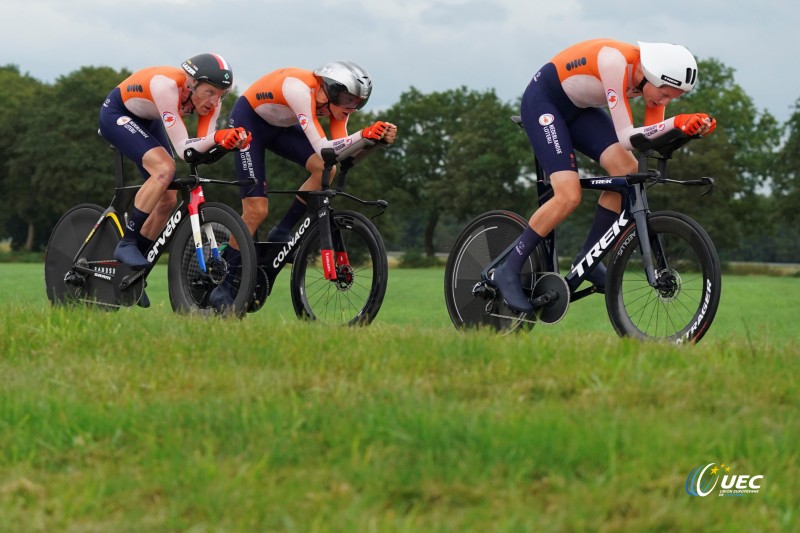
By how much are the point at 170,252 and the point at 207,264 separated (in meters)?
0.62

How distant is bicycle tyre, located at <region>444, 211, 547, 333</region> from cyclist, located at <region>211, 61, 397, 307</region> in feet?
3.54

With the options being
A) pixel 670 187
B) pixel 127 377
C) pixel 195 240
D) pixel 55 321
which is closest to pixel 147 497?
pixel 127 377

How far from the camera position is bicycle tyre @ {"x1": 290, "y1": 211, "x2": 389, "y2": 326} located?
8.38 m

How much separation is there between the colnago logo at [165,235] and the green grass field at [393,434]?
2.84 metres

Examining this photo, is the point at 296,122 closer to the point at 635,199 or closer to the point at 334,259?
the point at 334,259

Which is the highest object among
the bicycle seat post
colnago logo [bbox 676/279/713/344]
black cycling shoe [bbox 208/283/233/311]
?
the bicycle seat post

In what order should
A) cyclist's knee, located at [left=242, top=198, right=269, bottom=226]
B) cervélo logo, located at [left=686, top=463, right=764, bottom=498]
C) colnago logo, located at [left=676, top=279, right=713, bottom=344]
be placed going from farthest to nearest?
1. cyclist's knee, located at [left=242, top=198, right=269, bottom=226]
2. colnago logo, located at [left=676, top=279, right=713, bottom=344]
3. cervélo logo, located at [left=686, top=463, right=764, bottom=498]

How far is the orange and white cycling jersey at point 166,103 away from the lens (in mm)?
8695

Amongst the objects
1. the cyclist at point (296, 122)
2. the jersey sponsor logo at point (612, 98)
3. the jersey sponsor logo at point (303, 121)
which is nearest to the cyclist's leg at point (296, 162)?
the cyclist at point (296, 122)

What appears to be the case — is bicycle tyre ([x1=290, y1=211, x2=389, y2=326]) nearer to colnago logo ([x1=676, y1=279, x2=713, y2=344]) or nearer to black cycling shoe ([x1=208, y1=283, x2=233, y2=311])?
black cycling shoe ([x1=208, y1=283, x2=233, y2=311])

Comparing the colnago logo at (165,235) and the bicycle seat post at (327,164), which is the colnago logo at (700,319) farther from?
the colnago logo at (165,235)

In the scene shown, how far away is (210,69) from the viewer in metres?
8.76

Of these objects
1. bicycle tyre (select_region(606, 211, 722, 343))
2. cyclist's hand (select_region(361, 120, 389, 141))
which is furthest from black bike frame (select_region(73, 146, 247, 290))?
bicycle tyre (select_region(606, 211, 722, 343))

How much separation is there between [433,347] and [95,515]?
2.66 metres
